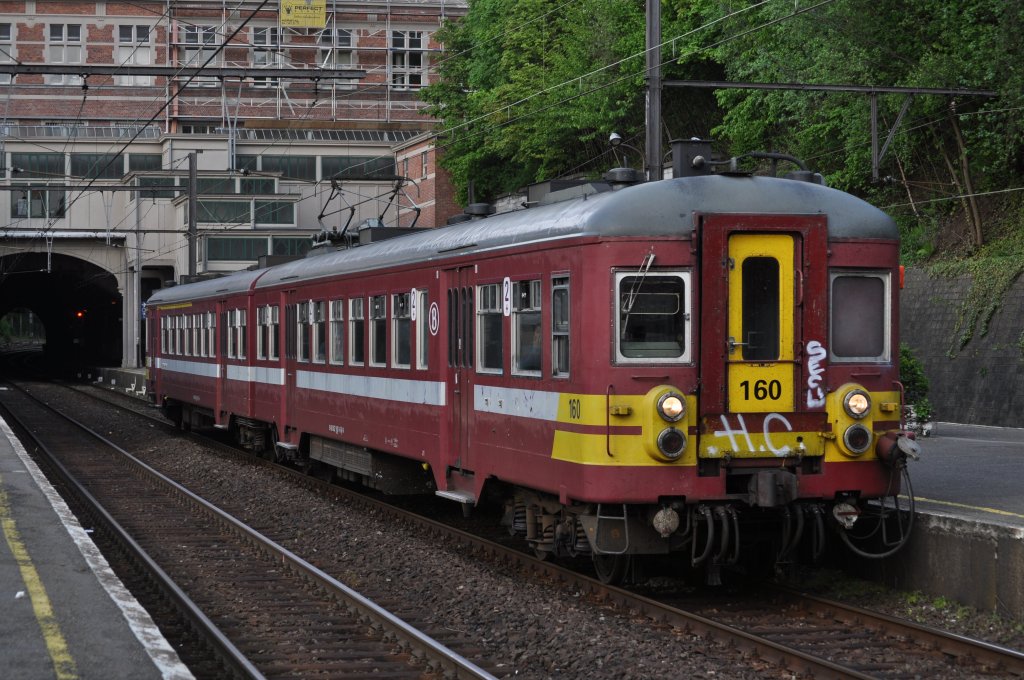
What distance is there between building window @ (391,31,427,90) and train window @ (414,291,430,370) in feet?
212

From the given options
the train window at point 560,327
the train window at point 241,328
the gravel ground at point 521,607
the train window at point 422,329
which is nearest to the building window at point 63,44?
the train window at point 241,328

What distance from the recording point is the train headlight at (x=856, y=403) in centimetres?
1089

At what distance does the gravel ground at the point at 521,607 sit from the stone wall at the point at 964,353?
13.7 meters

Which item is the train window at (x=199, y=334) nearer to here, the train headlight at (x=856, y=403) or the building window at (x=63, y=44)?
the train headlight at (x=856, y=403)

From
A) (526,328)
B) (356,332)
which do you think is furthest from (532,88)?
(526,328)

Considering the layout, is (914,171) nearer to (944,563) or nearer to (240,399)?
(240,399)

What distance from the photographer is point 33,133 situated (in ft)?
248

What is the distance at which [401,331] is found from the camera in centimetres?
1542

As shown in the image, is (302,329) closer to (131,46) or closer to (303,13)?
(303,13)

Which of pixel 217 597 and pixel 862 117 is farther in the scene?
pixel 862 117

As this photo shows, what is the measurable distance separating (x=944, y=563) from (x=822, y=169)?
82.9 feet

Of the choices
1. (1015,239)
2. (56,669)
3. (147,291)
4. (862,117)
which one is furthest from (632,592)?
(147,291)

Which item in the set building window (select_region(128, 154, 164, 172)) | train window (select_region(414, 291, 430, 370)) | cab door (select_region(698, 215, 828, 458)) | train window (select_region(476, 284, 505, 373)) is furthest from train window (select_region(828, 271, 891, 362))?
building window (select_region(128, 154, 164, 172))

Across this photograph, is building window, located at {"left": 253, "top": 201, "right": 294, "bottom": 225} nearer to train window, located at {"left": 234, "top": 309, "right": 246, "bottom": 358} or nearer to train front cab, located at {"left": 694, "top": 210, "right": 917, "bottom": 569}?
train window, located at {"left": 234, "top": 309, "right": 246, "bottom": 358}
